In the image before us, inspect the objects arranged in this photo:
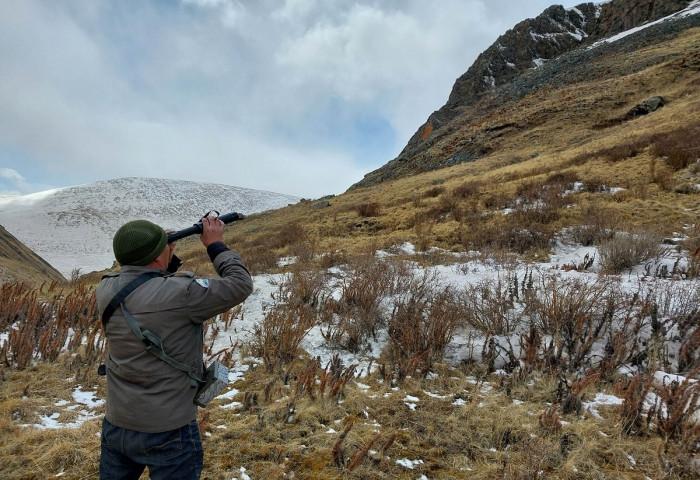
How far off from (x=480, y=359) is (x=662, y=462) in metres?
1.79

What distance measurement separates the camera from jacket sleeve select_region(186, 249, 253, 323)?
146 cm

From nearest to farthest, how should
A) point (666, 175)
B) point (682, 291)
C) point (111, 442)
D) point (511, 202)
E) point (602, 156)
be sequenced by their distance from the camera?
point (111, 442), point (682, 291), point (666, 175), point (511, 202), point (602, 156)

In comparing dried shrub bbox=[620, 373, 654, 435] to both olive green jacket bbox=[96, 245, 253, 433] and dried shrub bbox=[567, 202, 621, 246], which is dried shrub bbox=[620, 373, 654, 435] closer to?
olive green jacket bbox=[96, 245, 253, 433]

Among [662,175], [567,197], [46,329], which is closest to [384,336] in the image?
[46,329]

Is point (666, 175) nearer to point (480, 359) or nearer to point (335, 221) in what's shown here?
point (480, 359)

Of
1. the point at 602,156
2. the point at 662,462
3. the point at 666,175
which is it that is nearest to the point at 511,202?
the point at 666,175

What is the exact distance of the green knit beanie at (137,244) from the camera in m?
1.48

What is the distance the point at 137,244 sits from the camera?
4.89 feet

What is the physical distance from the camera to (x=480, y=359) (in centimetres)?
385

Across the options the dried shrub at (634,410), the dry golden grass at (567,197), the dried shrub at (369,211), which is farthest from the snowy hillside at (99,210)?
the dried shrub at (634,410)

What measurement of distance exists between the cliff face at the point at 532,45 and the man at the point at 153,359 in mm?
38402

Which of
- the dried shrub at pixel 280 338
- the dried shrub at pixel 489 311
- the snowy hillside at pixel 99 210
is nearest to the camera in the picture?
the dried shrub at pixel 280 338

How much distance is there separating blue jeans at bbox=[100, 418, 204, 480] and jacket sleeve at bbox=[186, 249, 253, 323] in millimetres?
511

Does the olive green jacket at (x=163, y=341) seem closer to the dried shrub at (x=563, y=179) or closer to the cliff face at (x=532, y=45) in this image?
the dried shrub at (x=563, y=179)
